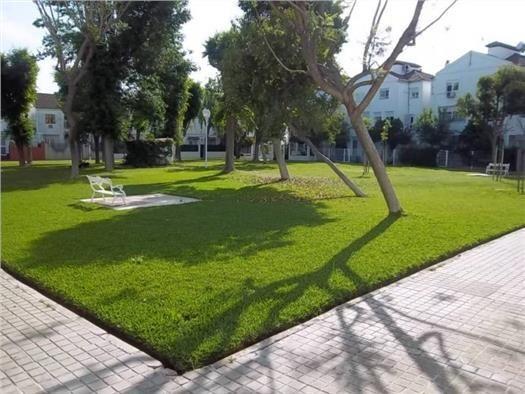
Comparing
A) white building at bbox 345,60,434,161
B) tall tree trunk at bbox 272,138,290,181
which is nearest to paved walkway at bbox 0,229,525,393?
tall tree trunk at bbox 272,138,290,181

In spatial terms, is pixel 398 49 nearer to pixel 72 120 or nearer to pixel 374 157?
pixel 374 157

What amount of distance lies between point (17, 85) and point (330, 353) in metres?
31.9

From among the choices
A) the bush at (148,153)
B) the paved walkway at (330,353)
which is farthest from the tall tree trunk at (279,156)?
the bush at (148,153)

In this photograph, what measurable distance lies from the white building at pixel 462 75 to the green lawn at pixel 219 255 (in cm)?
3492

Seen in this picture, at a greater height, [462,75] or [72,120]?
[462,75]

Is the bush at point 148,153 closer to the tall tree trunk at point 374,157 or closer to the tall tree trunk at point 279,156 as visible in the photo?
the tall tree trunk at point 279,156

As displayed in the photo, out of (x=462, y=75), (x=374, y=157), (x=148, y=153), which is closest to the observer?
(x=374, y=157)

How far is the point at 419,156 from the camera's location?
43.6 metres

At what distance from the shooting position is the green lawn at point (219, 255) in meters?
4.70

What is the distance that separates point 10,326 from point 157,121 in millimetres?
24776

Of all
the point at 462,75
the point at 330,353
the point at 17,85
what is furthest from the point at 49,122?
the point at 330,353

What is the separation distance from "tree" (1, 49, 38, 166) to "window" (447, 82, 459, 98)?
121ft

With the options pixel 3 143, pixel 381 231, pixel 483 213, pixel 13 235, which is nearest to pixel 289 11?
pixel 381 231

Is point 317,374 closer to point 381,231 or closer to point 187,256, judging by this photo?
point 187,256
